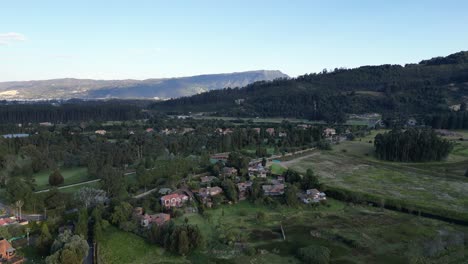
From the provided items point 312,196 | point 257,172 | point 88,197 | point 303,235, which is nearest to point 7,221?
point 88,197

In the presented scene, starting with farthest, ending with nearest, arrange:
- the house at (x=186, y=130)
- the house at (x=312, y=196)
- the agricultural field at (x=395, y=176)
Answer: the house at (x=186, y=130) < the agricultural field at (x=395, y=176) < the house at (x=312, y=196)

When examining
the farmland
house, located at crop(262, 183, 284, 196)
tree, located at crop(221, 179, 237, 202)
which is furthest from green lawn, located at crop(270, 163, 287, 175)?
the farmland

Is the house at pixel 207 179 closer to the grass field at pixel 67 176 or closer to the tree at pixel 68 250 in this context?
the grass field at pixel 67 176

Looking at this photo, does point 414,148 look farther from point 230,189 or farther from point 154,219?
point 154,219

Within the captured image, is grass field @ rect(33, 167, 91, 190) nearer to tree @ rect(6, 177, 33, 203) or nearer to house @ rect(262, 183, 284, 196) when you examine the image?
tree @ rect(6, 177, 33, 203)

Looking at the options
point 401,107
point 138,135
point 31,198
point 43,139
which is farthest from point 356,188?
point 401,107

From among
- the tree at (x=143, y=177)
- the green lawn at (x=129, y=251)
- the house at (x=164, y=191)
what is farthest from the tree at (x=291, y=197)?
the tree at (x=143, y=177)
